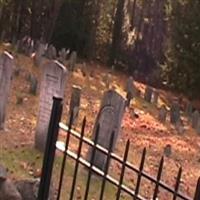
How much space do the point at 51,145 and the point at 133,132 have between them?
Result: 292 inches

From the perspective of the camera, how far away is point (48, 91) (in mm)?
8977

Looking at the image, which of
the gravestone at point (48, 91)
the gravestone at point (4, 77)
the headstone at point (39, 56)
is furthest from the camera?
the headstone at point (39, 56)

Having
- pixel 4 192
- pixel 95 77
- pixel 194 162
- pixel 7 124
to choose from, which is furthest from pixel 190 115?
pixel 4 192

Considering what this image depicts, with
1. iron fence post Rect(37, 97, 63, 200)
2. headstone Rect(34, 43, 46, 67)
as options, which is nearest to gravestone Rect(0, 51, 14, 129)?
iron fence post Rect(37, 97, 63, 200)

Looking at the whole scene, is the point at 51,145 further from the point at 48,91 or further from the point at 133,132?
the point at 133,132

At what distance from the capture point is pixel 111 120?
8352 millimetres

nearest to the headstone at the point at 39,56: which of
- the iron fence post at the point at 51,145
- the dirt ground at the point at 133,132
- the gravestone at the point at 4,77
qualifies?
the dirt ground at the point at 133,132

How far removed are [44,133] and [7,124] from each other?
135 centimetres

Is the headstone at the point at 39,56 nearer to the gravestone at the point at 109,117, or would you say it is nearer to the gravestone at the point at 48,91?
the gravestone at the point at 48,91

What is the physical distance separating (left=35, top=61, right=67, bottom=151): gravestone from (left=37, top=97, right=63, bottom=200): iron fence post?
12.9 feet

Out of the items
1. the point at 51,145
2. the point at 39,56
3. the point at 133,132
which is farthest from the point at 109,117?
the point at 39,56

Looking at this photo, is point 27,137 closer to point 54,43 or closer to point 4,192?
point 4,192

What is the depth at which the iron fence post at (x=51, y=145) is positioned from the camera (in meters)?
4.73

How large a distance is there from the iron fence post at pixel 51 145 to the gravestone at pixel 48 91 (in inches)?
155
